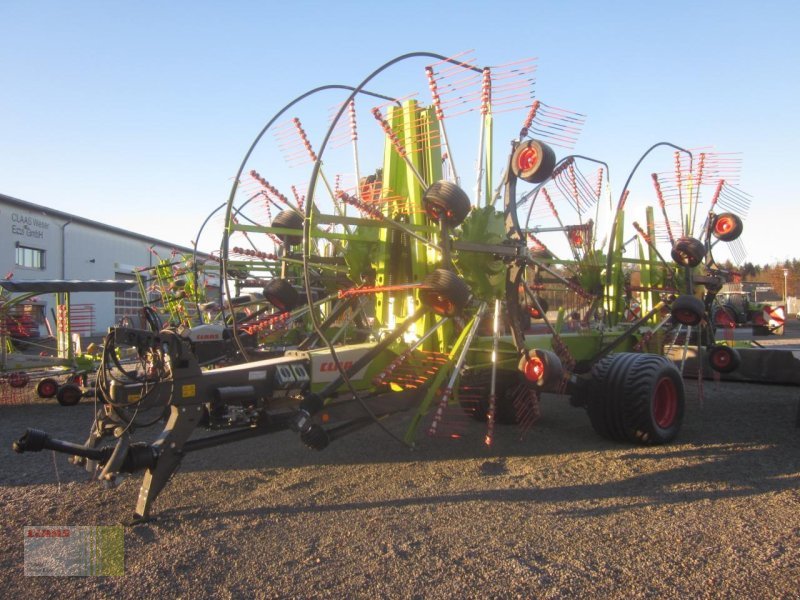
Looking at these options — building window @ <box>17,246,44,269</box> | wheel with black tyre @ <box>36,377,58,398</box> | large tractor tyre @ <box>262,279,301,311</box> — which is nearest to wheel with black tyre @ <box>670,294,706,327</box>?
large tractor tyre @ <box>262,279,301,311</box>

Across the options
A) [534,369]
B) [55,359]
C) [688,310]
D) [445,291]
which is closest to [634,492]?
[534,369]

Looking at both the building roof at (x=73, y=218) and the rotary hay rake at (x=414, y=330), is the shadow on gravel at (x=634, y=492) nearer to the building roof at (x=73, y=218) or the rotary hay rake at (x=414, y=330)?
the rotary hay rake at (x=414, y=330)

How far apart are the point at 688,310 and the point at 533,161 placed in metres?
2.61

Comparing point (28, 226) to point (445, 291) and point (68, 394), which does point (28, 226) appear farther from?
point (445, 291)

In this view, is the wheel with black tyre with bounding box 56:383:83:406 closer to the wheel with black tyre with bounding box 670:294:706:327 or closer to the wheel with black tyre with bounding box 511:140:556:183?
the wheel with black tyre with bounding box 511:140:556:183

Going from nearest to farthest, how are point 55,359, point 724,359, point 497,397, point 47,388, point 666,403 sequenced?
point 666,403 → point 497,397 → point 724,359 → point 47,388 → point 55,359

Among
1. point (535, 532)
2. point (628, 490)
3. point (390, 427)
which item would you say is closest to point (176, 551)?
point (535, 532)

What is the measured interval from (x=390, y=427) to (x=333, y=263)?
6.72 ft

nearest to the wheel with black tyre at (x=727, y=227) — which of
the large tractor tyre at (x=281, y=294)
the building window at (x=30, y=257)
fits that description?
the large tractor tyre at (x=281, y=294)

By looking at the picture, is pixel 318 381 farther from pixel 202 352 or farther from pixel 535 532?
pixel 202 352

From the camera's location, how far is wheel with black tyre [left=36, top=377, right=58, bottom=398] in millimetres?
10133

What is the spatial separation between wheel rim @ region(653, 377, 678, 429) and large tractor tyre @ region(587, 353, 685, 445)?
0.01m

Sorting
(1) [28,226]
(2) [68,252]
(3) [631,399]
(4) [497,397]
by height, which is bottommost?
(4) [497,397]

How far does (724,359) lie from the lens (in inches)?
299
